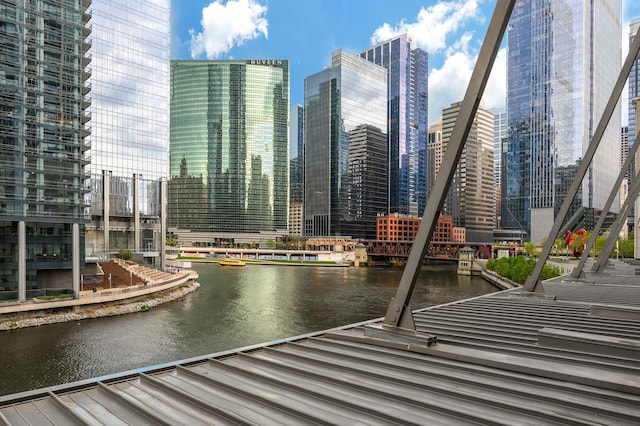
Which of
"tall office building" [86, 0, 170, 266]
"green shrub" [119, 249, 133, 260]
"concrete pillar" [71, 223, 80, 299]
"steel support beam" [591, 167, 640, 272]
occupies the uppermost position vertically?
"tall office building" [86, 0, 170, 266]

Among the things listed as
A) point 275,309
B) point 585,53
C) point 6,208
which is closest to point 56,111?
point 6,208

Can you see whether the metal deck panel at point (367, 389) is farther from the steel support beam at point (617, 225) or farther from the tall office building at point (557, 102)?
the tall office building at point (557, 102)

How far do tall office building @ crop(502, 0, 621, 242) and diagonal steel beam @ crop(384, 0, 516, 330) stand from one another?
14694cm

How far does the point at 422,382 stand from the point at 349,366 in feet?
4.63

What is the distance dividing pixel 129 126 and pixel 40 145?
4894cm

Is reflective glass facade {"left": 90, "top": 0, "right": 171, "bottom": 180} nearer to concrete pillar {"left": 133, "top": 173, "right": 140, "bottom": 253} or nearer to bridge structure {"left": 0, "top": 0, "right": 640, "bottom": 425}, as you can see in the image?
concrete pillar {"left": 133, "top": 173, "right": 140, "bottom": 253}

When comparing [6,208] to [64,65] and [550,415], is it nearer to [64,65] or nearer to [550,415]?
[64,65]

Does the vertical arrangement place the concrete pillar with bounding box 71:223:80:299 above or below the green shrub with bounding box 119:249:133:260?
above

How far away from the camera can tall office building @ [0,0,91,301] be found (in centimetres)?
4366

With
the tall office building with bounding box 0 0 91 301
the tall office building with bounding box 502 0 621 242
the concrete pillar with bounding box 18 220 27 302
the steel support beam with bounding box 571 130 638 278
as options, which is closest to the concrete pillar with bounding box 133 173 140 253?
the tall office building with bounding box 0 0 91 301

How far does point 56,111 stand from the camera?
48.2m

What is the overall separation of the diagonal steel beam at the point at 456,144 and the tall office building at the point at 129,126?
86.8 meters

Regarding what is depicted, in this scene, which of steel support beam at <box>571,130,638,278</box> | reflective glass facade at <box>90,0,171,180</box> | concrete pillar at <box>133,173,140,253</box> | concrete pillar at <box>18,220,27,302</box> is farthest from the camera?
reflective glass facade at <box>90,0,171,180</box>

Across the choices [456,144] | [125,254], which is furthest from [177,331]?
[125,254]
